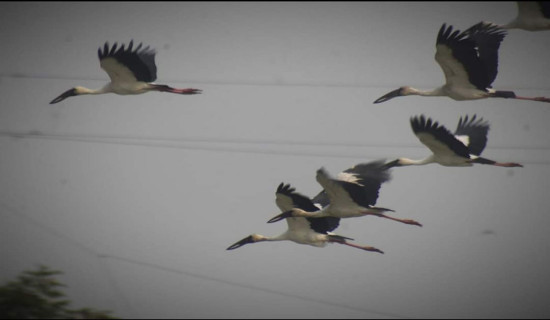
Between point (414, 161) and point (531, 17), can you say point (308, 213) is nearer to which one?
point (414, 161)

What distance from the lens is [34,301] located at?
16.9 metres

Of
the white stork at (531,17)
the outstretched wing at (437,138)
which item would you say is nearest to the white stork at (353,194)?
the outstretched wing at (437,138)

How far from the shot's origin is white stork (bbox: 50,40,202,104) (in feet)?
55.1

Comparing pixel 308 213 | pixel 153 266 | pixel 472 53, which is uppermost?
pixel 472 53

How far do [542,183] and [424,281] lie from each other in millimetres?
5497

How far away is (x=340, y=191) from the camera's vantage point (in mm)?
15680

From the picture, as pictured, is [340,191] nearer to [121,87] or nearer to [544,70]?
[121,87]

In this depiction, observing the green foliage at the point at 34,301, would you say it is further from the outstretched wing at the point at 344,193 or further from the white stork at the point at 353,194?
the outstretched wing at the point at 344,193

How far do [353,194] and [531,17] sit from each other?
3.97m

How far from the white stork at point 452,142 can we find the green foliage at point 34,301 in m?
5.20

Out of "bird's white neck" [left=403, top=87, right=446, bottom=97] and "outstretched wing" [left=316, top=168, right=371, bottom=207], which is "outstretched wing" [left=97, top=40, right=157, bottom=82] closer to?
"outstretched wing" [left=316, top=168, right=371, bottom=207]

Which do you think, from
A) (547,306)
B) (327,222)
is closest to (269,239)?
(327,222)

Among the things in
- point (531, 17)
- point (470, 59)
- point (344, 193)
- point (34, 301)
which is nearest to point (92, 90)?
point (34, 301)

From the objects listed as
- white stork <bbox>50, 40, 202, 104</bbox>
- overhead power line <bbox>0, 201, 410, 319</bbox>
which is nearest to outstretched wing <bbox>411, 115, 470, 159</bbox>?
white stork <bbox>50, 40, 202, 104</bbox>
